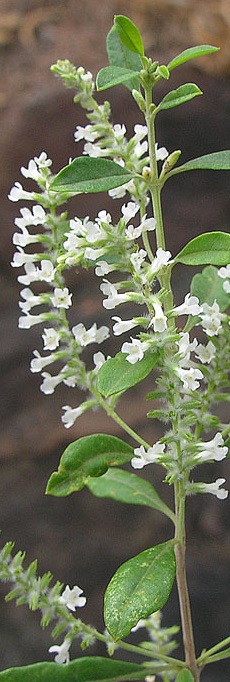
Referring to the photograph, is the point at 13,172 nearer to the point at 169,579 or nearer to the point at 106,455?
the point at 106,455

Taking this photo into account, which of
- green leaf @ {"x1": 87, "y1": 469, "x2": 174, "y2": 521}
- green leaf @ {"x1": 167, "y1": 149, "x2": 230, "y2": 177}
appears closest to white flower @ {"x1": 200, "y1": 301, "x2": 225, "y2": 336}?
green leaf @ {"x1": 167, "y1": 149, "x2": 230, "y2": 177}

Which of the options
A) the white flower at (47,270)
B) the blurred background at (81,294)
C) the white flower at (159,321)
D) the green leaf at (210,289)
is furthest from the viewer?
the blurred background at (81,294)

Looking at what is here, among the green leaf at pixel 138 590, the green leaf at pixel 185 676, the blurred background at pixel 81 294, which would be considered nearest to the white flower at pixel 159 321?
the green leaf at pixel 138 590

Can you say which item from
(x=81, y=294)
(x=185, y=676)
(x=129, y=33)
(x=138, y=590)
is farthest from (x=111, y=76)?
(x=81, y=294)

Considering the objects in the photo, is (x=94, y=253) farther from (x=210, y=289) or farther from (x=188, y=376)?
(x=210, y=289)

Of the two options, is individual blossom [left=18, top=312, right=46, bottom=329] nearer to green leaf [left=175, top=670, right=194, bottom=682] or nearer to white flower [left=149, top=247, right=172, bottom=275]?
white flower [left=149, top=247, right=172, bottom=275]

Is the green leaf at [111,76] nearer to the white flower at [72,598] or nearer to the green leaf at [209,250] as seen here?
the green leaf at [209,250]
